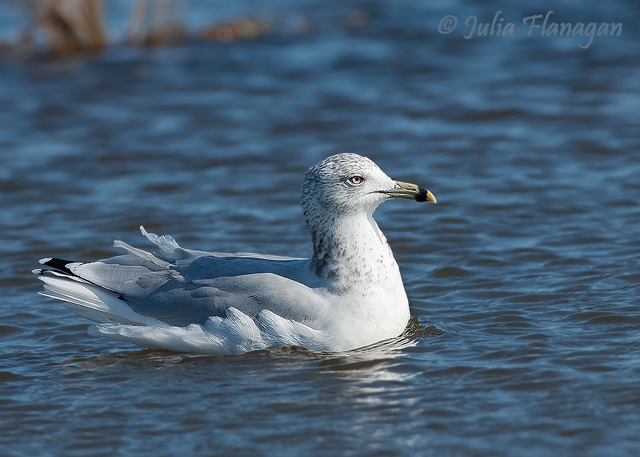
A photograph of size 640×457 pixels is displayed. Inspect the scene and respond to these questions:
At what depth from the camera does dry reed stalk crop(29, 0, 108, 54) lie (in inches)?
606

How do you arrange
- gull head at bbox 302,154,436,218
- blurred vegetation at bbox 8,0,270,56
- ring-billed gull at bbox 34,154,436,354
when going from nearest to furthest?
ring-billed gull at bbox 34,154,436,354 < gull head at bbox 302,154,436,218 < blurred vegetation at bbox 8,0,270,56

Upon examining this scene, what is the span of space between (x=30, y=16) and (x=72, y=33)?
747 millimetres

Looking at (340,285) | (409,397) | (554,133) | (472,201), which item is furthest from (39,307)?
(554,133)

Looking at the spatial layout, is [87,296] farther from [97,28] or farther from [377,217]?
[97,28]

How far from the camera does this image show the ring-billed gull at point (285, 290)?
21.8ft

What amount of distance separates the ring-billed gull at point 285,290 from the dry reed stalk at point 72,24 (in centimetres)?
936

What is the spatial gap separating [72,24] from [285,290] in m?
10.5

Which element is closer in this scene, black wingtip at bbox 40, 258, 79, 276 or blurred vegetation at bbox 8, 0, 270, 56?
black wingtip at bbox 40, 258, 79, 276

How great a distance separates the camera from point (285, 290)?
21.8 ft

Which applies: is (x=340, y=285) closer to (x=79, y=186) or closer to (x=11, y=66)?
(x=79, y=186)

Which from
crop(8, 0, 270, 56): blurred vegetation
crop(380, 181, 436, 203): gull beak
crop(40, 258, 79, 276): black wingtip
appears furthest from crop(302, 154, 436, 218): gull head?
crop(8, 0, 270, 56): blurred vegetation

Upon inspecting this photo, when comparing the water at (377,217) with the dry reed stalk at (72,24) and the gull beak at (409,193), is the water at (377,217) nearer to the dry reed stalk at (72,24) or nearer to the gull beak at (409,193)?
the dry reed stalk at (72,24)

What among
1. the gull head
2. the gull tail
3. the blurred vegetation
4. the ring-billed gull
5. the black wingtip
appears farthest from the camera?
the blurred vegetation

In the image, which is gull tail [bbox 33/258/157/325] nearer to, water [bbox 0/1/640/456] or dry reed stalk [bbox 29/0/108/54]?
water [bbox 0/1/640/456]
